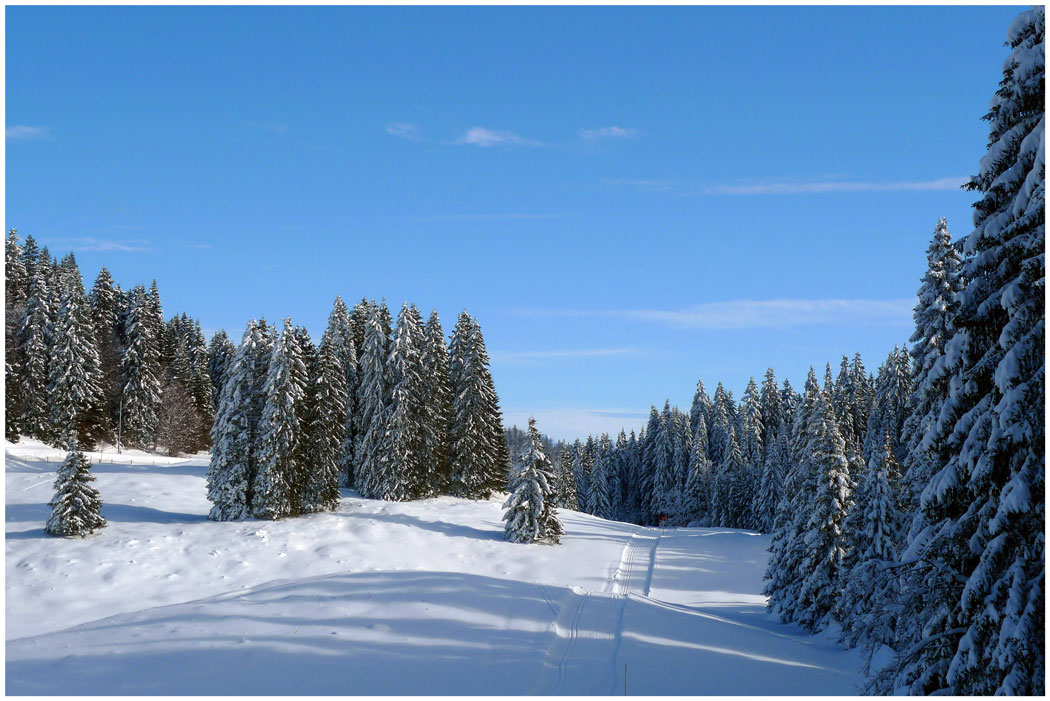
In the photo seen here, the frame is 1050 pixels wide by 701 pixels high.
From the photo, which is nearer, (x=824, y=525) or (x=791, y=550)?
(x=824, y=525)

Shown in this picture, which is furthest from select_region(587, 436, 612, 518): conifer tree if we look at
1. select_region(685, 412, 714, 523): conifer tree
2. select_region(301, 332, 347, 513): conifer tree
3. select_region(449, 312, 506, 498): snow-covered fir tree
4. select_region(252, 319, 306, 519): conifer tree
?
select_region(252, 319, 306, 519): conifer tree

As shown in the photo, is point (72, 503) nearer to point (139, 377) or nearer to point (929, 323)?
point (139, 377)

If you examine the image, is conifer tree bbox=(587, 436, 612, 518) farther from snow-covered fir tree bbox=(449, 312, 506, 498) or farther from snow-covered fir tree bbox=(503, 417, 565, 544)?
snow-covered fir tree bbox=(503, 417, 565, 544)

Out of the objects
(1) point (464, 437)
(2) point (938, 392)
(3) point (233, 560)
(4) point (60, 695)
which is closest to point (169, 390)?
(1) point (464, 437)

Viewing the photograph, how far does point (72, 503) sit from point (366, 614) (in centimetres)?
2369

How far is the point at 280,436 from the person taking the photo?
42.2 m

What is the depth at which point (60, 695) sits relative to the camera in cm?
1340

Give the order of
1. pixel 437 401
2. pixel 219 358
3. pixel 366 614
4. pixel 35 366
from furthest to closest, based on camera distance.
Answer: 1. pixel 219 358
2. pixel 35 366
3. pixel 437 401
4. pixel 366 614

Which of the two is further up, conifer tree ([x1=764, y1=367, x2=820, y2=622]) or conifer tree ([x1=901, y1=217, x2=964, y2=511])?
conifer tree ([x1=901, y1=217, x2=964, y2=511])

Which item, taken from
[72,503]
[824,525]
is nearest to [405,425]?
[72,503]

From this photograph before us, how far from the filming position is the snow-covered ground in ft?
50.3

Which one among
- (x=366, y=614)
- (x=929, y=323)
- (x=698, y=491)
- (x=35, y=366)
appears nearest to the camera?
(x=366, y=614)

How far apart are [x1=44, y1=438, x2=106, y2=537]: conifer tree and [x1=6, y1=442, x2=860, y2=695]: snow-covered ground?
78cm

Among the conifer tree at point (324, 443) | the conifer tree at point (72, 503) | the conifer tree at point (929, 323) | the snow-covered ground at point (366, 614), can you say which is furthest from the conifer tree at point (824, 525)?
the conifer tree at point (72, 503)
